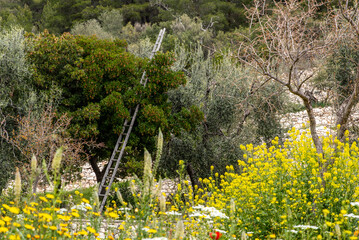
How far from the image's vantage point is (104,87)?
38.0 ft

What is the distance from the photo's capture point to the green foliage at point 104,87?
36.3 ft

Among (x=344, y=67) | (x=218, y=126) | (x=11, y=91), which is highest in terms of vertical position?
(x=344, y=67)

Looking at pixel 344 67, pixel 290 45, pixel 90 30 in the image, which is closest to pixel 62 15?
pixel 90 30

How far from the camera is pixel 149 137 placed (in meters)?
12.1

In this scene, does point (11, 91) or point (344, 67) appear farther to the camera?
point (344, 67)

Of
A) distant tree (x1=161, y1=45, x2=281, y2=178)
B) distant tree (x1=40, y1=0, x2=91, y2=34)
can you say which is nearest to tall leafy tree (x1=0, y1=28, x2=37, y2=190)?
distant tree (x1=161, y1=45, x2=281, y2=178)

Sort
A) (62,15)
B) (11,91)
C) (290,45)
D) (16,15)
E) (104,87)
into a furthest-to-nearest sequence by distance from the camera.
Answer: (16,15), (62,15), (104,87), (11,91), (290,45)

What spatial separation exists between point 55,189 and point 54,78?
9.02 m

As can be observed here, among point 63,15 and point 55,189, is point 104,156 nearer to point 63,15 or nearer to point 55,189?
point 55,189

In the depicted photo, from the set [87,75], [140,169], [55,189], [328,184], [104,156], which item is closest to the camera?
[55,189]

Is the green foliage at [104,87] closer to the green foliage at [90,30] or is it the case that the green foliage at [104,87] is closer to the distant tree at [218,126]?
the distant tree at [218,126]

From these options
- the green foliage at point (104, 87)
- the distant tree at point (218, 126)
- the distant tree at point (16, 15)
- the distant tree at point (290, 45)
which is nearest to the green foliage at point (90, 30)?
the distant tree at point (16, 15)

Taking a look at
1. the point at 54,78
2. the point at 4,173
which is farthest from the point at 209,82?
the point at 4,173

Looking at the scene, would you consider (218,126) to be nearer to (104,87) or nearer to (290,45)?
(104,87)
